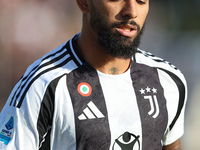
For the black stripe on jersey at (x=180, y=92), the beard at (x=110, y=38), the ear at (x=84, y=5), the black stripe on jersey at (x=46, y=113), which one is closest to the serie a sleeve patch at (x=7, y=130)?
the black stripe on jersey at (x=46, y=113)

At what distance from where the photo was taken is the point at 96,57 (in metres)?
2.06

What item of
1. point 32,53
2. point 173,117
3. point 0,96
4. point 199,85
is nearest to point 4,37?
point 32,53

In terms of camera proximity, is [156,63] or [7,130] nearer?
[7,130]

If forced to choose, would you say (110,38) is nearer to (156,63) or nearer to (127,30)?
(127,30)

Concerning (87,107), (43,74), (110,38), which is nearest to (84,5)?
(110,38)

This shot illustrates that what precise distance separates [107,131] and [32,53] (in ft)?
10.7

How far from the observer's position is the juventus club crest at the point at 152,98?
83.5 inches

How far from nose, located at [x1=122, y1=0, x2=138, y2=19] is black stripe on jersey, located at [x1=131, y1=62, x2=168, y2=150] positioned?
16.0 inches

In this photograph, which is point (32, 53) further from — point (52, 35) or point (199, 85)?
point (199, 85)

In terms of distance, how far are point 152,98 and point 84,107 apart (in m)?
0.46

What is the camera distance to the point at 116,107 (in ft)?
6.62

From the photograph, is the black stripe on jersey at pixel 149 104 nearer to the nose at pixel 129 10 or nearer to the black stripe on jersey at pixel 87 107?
the black stripe on jersey at pixel 87 107

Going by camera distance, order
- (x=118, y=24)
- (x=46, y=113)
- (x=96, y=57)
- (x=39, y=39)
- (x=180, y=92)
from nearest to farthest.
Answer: (x=46, y=113) → (x=118, y=24) → (x=96, y=57) → (x=180, y=92) → (x=39, y=39)

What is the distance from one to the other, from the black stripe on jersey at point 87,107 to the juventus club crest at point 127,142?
2.2 inches
